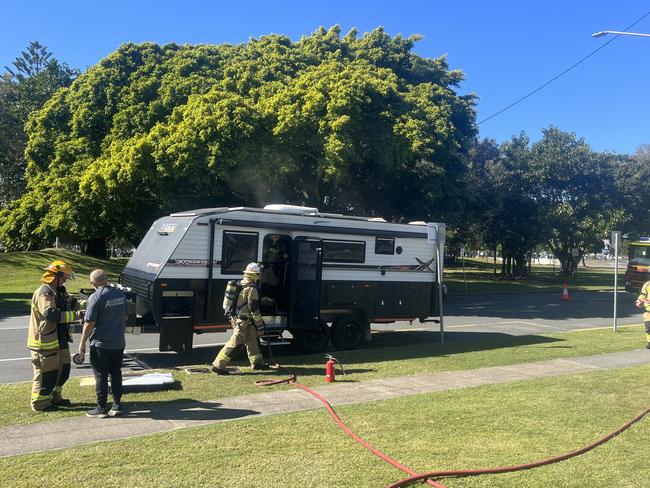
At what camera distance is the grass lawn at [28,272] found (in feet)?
68.7

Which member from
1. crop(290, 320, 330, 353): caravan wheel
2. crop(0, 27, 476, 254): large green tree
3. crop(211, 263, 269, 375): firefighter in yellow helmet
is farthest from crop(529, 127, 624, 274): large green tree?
crop(211, 263, 269, 375): firefighter in yellow helmet

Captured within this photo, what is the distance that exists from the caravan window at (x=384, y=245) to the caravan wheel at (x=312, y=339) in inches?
82.1

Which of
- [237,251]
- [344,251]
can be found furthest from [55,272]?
[344,251]

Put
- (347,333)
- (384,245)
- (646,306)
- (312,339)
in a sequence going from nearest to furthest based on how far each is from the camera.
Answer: (312,339), (347,333), (384,245), (646,306)

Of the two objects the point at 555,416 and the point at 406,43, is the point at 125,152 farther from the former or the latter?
the point at 555,416

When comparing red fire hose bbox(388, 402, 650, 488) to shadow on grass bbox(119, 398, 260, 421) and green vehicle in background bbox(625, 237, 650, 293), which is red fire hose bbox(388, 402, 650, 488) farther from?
green vehicle in background bbox(625, 237, 650, 293)

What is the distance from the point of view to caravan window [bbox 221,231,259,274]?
10.7m

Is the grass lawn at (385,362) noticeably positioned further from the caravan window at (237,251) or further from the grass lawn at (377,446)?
the caravan window at (237,251)

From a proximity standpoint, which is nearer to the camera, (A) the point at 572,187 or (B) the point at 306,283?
(B) the point at 306,283

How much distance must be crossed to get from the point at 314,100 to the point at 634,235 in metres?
41.1

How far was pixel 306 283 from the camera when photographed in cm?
1149

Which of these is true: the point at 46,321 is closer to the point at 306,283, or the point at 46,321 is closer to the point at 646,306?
the point at 306,283

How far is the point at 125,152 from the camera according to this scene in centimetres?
2058

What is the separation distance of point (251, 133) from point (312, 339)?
9.86m
